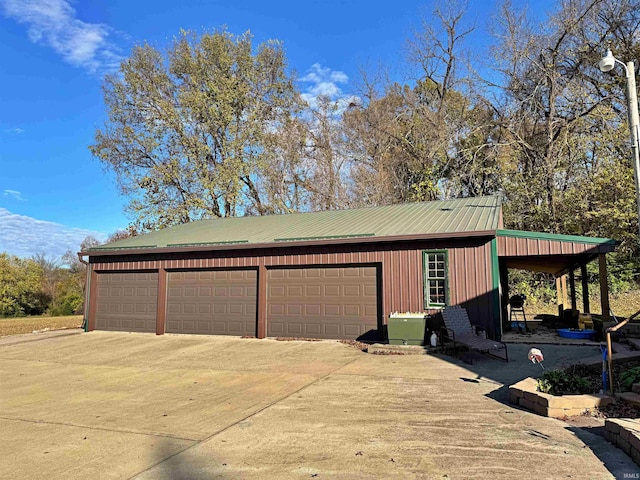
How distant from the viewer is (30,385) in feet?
23.1

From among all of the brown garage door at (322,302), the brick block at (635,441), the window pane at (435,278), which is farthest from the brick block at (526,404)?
the brown garage door at (322,302)

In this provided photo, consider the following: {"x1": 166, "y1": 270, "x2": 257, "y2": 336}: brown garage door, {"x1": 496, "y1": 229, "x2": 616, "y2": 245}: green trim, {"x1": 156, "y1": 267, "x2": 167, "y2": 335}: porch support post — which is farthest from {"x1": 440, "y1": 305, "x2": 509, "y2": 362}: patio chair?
{"x1": 156, "y1": 267, "x2": 167, "y2": 335}: porch support post

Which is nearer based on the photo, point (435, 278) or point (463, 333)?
point (463, 333)

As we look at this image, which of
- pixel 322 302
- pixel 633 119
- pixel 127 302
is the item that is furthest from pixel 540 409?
pixel 127 302

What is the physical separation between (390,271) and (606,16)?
1634 cm

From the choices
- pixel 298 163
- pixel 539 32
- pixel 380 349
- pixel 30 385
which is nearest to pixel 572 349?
pixel 380 349

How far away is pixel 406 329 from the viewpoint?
9.58 metres

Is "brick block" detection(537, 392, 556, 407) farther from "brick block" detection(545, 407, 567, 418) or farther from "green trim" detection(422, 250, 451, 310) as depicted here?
"green trim" detection(422, 250, 451, 310)

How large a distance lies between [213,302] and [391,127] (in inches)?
640

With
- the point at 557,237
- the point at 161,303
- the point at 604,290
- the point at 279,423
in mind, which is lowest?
the point at 279,423

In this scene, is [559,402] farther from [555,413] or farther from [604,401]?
[604,401]

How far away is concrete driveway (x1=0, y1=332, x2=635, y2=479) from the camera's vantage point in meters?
3.54

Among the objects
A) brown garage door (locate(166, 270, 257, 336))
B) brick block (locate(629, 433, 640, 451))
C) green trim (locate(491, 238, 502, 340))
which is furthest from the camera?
brown garage door (locate(166, 270, 257, 336))

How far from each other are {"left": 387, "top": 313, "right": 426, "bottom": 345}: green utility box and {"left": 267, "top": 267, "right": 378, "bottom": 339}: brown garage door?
3.79 ft
